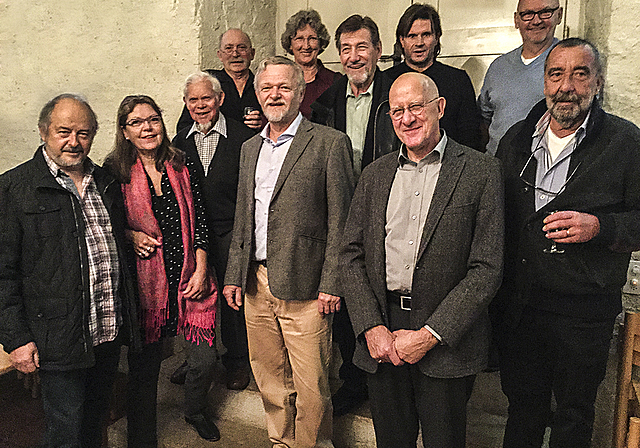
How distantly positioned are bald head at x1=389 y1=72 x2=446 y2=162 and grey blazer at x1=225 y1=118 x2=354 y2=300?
409 mm

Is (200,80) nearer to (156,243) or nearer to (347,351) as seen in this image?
(156,243)

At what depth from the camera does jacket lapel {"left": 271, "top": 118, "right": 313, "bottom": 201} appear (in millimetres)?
2184

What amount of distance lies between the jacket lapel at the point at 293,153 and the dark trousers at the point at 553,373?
102 cm

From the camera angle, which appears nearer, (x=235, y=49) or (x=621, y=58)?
(x=621, y=58)

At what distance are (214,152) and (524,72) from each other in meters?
1.49

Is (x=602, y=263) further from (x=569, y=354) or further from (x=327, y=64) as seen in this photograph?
(x=327, y=64)

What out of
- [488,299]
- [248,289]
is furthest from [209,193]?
[488,299]

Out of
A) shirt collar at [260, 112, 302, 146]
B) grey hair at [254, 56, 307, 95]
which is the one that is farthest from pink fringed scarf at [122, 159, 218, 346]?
grey hair at [254, 56, 307, 95]

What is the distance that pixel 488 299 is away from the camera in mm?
1744

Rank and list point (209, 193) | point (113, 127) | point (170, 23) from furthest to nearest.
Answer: point (113, 127), point (170, 23), point (209, 193)

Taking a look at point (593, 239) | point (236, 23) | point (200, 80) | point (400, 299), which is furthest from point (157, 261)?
point (236, 23)

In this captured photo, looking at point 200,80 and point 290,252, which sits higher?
point 200,80

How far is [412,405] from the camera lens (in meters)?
1.91

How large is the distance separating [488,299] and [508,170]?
0.50m
